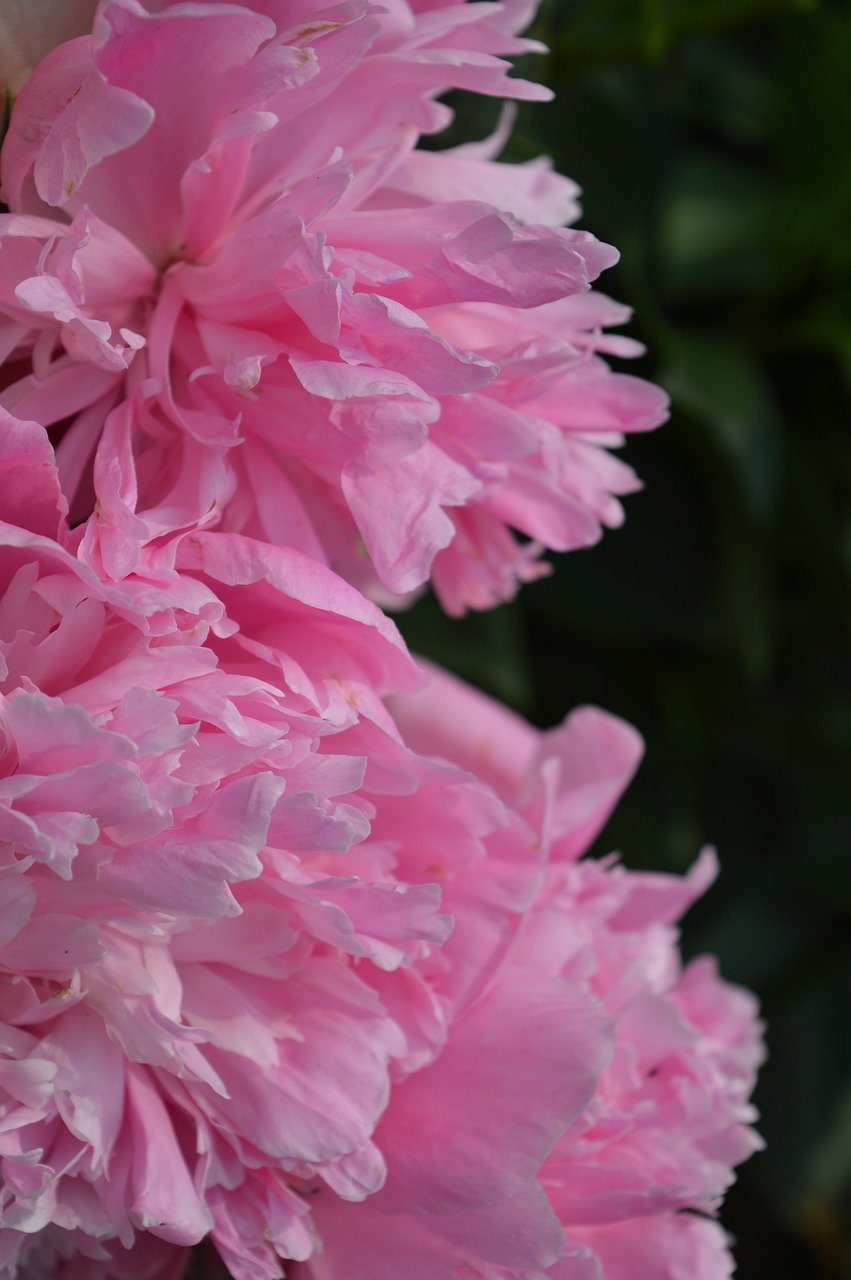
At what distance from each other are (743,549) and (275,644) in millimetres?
443

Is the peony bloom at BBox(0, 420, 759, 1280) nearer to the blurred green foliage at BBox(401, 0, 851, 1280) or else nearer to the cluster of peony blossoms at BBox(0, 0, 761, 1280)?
the cluster of peony blossoms at BBox(0, 0, 761, 1280)

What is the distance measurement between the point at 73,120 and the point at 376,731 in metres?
0.13

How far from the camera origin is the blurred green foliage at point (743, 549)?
2.07ft

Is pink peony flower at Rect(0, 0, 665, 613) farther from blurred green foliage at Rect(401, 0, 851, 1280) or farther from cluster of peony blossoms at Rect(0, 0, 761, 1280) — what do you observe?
blurred green foliage at Rect(401, 0, 851, 1280)

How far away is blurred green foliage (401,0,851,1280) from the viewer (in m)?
0.63

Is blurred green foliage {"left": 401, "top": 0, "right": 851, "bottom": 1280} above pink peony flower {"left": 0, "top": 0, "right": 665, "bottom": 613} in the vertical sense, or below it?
below

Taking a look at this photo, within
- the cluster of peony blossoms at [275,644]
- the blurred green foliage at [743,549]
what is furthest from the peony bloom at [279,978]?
the blurred green foliage at [743,549]

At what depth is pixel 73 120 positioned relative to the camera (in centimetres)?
23

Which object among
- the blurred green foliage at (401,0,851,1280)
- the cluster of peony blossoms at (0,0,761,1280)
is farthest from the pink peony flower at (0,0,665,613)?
the blurred green foliage at (401,0,851,1280)

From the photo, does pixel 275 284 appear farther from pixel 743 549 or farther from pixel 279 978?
pixel 743 549

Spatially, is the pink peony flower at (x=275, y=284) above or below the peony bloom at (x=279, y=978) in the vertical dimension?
above

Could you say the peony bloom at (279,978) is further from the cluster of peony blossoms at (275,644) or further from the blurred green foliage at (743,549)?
the blurred green foliage at (743,549)

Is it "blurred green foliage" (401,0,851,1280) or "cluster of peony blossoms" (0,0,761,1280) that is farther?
"blurred green foliage" (401,0,851,1280)

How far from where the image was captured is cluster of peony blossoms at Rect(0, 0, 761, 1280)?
24cm
